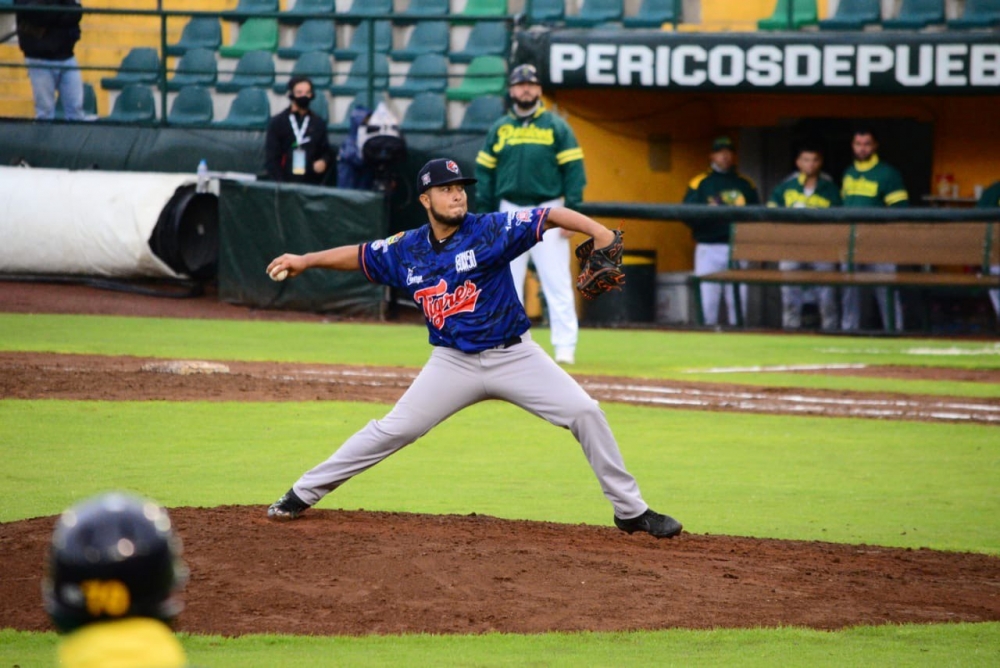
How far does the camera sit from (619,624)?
523 cm

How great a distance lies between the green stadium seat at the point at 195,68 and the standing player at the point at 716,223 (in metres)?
6.95

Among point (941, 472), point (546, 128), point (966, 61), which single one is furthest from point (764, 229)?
point (941, 472)

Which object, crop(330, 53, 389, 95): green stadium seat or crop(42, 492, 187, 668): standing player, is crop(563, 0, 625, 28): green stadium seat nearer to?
crop(330, 53, 389, 95): green stadium seat

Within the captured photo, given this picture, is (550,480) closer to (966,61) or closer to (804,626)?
(804,626)

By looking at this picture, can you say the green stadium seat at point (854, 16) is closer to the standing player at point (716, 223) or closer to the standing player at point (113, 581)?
the standing player at point (716, 223)

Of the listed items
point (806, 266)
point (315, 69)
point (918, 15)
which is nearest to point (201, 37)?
point (315, 69)

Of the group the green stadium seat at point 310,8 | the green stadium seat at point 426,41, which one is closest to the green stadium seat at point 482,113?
the green stadium seat at point 426,41

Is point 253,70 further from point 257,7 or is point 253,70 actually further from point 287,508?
point 287,508

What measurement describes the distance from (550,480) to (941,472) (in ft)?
7.90

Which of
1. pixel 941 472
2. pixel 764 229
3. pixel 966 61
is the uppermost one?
pixel 966 61

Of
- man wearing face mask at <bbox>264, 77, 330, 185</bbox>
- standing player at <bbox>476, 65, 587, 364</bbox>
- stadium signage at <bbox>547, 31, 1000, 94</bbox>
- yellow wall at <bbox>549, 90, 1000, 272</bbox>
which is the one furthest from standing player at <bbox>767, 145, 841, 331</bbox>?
man wearing face mask at <bbox>264, 77, 330, 185</bbox>

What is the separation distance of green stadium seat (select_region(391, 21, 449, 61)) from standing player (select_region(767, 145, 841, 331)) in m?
5.26

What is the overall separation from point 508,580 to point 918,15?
46.1 feet

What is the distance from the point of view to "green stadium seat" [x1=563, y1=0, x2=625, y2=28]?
1889cm
